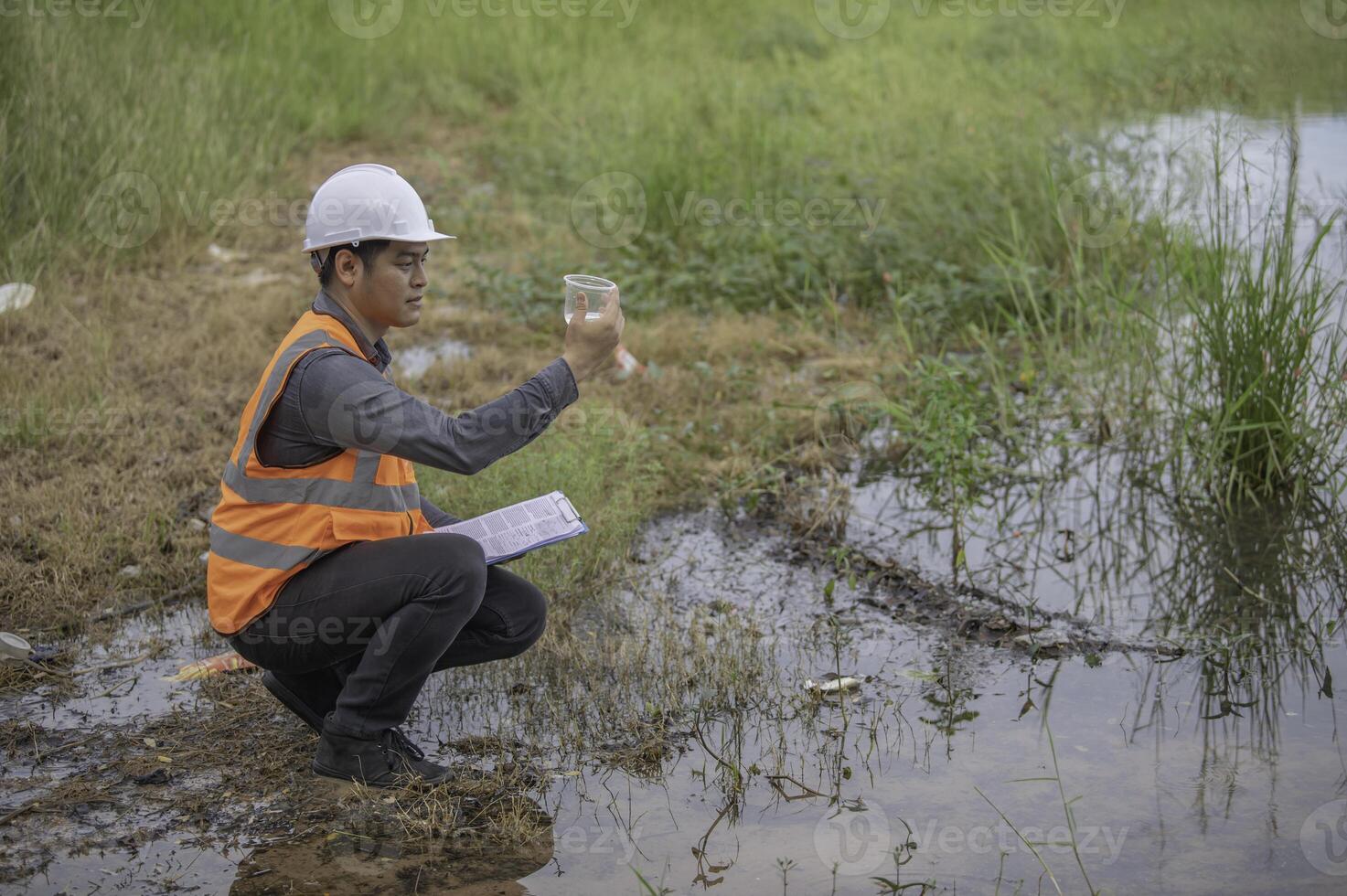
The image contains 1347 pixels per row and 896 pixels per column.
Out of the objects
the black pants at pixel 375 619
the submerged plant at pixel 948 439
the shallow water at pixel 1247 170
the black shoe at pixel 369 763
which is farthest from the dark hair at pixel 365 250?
the shallow water at pixel 1247 170

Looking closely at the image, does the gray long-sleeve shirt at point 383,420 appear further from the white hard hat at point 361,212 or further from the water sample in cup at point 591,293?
the white hard hat at point 361,212

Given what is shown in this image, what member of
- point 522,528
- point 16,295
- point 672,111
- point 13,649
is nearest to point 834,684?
point 522,528

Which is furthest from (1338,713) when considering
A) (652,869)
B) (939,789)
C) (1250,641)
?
(652,869)

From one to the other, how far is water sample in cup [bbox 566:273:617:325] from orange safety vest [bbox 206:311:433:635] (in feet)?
1.67

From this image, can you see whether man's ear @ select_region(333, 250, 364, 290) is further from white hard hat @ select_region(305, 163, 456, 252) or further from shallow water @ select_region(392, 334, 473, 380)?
shallow water @ select_region(392, 334, 473, 380)

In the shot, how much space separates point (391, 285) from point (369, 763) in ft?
3.81

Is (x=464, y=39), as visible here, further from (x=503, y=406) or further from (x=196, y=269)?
(x=503, y=406)

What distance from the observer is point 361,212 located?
112 inches

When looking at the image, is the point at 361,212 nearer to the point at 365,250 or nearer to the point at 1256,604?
the point at 365,250

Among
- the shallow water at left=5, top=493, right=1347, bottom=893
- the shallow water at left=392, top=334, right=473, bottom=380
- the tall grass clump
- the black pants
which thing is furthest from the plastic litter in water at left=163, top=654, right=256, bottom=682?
the tall grass clump

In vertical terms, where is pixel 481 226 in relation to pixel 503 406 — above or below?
above

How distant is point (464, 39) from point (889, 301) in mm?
6159

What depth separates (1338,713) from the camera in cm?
334

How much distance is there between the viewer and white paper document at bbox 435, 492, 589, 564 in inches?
122
